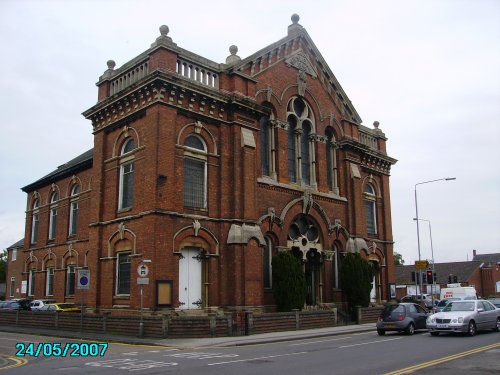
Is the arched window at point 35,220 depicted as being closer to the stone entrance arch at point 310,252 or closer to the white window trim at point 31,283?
the white window trim at point 31,283

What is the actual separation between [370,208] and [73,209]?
2002 cm

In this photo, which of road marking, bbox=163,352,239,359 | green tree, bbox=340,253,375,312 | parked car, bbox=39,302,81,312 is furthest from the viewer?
green tree, bbox=340,253,375,312

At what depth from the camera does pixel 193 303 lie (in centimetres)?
2280

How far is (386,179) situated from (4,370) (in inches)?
1150

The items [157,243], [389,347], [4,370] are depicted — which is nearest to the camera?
[4,370]

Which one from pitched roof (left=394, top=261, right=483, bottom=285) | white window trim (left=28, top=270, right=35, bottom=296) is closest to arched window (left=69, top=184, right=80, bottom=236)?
white window trim (left=28, top=270, right=35, bottom=296)

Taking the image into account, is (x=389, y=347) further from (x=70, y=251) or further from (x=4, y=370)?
(x=70, y=251)

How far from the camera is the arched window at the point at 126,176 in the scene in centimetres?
2434

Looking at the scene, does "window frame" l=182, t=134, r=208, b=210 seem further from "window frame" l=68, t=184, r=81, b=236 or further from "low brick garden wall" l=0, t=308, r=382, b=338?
"window frame" l=68, t=184, r=81, b=236

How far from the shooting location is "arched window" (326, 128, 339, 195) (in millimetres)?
31312

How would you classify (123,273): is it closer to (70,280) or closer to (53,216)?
(70,280)

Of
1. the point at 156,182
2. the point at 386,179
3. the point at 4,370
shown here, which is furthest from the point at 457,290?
the point at 4,370

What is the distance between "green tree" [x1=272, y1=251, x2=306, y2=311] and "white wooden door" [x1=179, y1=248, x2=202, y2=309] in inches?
155

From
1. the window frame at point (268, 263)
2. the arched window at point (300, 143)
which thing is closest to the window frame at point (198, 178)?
the window frame at point (268, 263)
